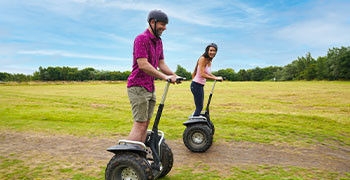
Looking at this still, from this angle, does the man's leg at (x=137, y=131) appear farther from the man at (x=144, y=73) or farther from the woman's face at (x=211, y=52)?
the woman's face at (x=211, y=52)

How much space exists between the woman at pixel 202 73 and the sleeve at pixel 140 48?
267cm

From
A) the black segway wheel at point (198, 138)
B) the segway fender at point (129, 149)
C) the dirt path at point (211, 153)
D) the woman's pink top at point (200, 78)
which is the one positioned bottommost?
the dirt path at point (211, 153)

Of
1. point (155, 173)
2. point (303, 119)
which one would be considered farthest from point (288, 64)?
point (155, 173)

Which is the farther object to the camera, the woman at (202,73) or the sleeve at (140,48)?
the woman at (202,73)

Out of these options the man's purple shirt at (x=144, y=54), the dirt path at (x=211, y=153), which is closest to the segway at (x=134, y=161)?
the man's purple shirt at (x=144, y=54)

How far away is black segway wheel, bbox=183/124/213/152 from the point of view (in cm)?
558

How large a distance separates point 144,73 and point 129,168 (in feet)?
4.75

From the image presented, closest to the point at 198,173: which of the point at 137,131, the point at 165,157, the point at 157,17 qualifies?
the point at 165,157

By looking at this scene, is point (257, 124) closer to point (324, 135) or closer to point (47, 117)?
point (324, 135)

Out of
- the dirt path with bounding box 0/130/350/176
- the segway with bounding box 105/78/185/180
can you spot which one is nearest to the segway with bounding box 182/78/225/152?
the dirt path with bounding box 0/130/350/176

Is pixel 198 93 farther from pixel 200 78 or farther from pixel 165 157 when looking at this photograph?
pixel 165 157

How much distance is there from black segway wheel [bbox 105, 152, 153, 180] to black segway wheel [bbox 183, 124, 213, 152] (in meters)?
2.48

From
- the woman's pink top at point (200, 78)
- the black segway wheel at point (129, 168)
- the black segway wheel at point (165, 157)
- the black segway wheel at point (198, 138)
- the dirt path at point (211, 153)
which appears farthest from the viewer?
the woman's pink top at point (200, 78)

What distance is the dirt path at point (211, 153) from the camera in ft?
16.2
